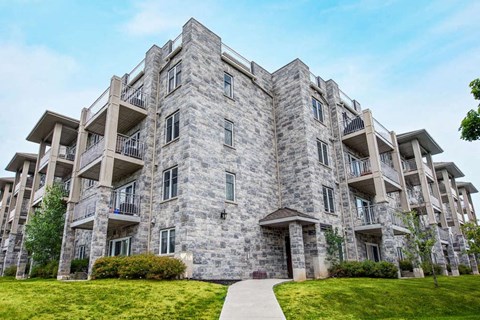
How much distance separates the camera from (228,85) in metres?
21.0

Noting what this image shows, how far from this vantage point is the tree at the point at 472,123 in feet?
39.2

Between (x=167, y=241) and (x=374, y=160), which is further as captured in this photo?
(x=374, y=160)

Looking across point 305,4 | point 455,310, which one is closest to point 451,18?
point 305,4

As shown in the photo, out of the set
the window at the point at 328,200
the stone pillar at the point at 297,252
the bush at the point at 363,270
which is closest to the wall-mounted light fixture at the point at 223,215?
the stone pillar at the point at 297,252

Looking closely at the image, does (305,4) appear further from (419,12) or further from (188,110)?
(188,110)

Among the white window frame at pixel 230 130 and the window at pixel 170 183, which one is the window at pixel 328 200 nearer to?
the white window frame at pixel 230 130

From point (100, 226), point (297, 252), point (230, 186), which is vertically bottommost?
point (297, 252)

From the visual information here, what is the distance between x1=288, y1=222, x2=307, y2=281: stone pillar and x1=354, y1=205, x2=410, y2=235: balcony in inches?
239

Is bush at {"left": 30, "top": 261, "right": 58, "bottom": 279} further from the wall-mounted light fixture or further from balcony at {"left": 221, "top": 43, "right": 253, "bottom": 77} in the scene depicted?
balcony at {"left": 221, "top": 43, "right": 253, "bottom": 77}

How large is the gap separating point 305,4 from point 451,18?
19.1ft

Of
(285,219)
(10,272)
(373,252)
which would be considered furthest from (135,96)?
(373,252)

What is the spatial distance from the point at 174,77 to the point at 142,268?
37.1ft

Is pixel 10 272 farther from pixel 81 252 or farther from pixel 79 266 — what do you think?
pixel 79 266

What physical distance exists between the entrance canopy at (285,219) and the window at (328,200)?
8.01ft
